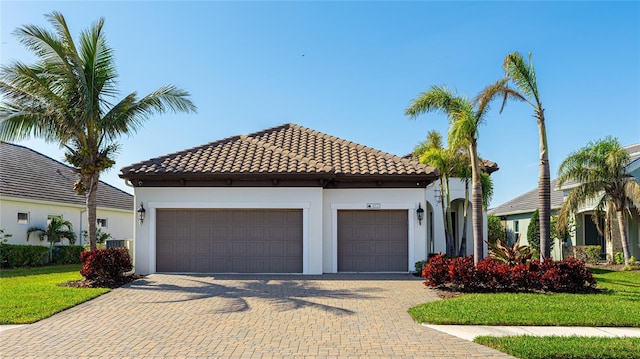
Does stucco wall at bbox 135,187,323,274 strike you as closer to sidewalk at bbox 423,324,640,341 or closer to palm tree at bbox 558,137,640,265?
sidewalk at bbox 423,324,640,341

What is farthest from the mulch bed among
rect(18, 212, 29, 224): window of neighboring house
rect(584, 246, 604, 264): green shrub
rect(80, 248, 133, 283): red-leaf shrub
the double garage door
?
rect(584, 246, 604, 264): green shrub

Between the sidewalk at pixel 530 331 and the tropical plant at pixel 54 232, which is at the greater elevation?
the tropical plant at pixel 54 232

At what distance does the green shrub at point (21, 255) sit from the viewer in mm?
17844

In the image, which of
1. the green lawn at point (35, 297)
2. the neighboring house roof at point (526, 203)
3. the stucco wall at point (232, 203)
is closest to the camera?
the green lawn at point (35, 297)

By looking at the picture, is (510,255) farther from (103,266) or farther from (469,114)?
(103,266)

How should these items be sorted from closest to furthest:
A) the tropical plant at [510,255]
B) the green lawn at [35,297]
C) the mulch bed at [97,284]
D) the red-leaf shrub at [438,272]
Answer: the green lawn at [35,297] < the red-leaf shrub at [438,272] < the tropical plant at [510,255] < the mulch bed at [97,284]

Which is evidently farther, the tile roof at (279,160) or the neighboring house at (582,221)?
the neighboring house at (582,221)

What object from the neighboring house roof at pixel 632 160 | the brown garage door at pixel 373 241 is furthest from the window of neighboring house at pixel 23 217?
the neighboring house roof at pixel 632 160

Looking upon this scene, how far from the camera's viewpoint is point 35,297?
10.4 meters

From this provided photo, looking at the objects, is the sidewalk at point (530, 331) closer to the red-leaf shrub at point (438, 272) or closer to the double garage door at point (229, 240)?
the red-leaf shrub at point (438, 272)

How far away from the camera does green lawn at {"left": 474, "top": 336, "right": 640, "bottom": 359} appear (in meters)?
6.14

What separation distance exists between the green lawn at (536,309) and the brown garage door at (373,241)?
4.64m

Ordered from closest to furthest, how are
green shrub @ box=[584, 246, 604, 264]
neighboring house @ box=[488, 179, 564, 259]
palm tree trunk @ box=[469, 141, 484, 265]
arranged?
palm tree trunk @ box=[469, 141, 484, 265]
green shrub @ box=[584, 246, 604, 264]
neighboring house @ box=[488, 179, 564, 259]

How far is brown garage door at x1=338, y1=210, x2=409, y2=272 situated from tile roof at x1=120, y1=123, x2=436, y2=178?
1.52 m
